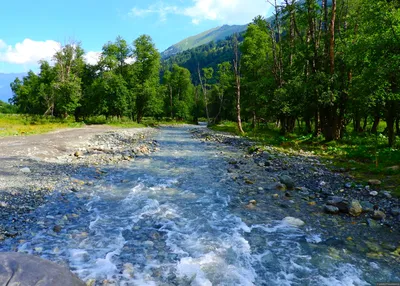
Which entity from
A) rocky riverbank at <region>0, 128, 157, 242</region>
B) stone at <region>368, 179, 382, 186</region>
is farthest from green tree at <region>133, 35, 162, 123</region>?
stone at <region>368, 179, 382, 186</region>

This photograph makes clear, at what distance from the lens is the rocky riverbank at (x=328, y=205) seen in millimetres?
6500

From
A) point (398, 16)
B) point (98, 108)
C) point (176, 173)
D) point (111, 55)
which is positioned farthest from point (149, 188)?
point (111, 55)

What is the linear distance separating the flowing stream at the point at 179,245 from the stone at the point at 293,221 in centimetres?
21

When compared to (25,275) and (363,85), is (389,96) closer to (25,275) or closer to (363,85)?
(363,85)

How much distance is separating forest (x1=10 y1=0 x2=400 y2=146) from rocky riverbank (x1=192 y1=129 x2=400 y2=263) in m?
7.27

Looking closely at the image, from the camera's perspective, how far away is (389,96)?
15.1 meters

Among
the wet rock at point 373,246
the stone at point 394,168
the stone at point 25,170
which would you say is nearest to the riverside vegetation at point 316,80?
the stone at point 394,168

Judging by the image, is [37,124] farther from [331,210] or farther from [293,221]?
[331,210]

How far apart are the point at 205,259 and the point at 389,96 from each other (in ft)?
49.7

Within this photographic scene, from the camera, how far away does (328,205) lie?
28.0 feet

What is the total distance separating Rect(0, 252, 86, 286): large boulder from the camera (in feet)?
11.8

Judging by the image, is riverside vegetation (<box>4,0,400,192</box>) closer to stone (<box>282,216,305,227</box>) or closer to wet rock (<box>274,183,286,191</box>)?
wet rock (<box>274,183,286,191</box>)

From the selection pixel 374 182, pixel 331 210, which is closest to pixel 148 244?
pixel 331 210

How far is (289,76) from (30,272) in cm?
2882
